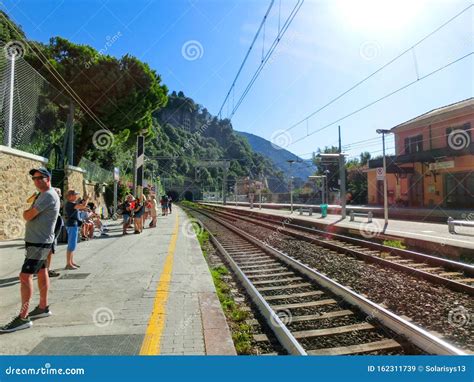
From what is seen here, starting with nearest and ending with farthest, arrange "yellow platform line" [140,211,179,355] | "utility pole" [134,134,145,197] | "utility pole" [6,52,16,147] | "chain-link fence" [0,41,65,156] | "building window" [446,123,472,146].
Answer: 1. "yellow platform line" [140,211,179,355]
2. "chain-link fence" [0,41,65,156]
3. "utility pole" [6,52,16,147]
4. "utility pole" [134,134,145,197]
5. "building window" [446,123,472,146]

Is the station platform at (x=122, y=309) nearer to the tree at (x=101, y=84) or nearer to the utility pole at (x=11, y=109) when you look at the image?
the utility pole at (x=11, y=109)

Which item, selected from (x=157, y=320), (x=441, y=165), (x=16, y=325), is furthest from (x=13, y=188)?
(x=441, y=165)

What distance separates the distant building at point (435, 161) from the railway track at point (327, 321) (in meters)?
26.6

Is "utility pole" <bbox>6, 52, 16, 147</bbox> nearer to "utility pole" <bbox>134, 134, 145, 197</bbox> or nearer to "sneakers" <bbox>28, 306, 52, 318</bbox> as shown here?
"sneakers" <bbox>28, 306, 52, 318</bbox>

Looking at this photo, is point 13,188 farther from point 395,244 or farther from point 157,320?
point 395,244

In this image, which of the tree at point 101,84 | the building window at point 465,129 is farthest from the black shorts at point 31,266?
the building window at point 465,129

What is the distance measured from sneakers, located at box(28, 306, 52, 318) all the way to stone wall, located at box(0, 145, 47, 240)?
7866 mm

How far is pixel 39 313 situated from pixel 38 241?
3.00 feet

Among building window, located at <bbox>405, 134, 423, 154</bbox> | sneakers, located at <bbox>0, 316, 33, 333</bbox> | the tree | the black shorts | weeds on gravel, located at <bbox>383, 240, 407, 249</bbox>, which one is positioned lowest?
sneakers, located at <bbox>0, 316, 33, 333</bbox>

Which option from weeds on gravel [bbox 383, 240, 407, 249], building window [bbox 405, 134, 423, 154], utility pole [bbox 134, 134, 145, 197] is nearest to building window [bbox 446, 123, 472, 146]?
building window [bbox 405, 134, 423, 154]

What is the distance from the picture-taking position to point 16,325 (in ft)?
14.4

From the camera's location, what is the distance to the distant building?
29609mm
